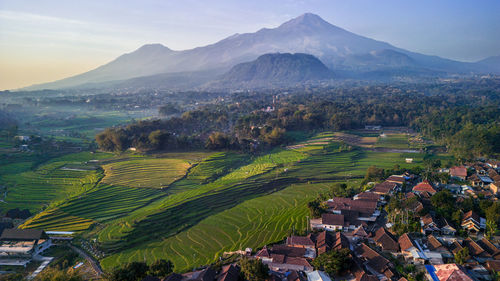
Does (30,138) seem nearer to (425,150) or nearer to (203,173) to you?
(203,173)

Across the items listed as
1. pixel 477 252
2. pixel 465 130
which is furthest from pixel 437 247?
pixel 465 130

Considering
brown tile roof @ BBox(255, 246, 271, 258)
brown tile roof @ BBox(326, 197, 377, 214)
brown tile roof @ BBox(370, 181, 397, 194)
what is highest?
brown tile roof @ BBox(370, 181, 397, 194)

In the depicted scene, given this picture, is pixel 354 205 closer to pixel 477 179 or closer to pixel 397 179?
pixel 397 179

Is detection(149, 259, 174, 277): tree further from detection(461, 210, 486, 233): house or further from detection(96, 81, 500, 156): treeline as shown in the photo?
detection(96, 81, 500, 156): treeline

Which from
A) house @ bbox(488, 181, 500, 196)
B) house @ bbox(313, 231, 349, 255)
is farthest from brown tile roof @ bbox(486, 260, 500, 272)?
house @ bbox(488, 181, 500, 196)

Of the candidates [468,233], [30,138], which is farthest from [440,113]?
[30,138]

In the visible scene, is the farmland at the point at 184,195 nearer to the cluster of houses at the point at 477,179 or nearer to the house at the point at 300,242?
the house at the point at 300,242
